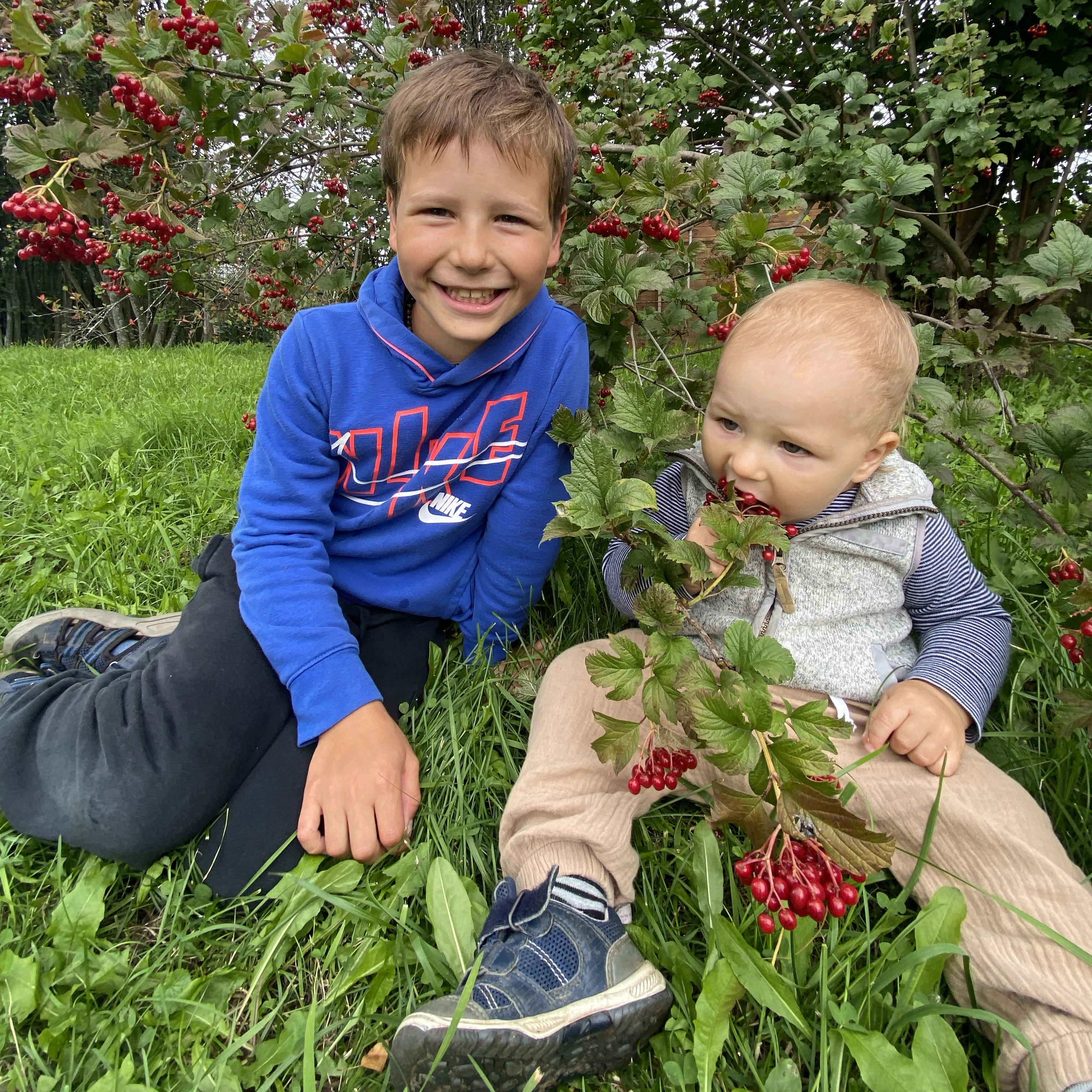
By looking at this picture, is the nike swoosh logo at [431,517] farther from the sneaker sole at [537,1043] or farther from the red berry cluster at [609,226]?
the sneaker sole at [537,1043]

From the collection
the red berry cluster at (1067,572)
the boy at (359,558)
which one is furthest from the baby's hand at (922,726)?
the boy at (359,558)

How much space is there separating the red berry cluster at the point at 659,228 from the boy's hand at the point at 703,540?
622 millimetres

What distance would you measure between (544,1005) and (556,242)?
4.60ft

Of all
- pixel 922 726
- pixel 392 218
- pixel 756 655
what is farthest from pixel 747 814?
pixel 392 218

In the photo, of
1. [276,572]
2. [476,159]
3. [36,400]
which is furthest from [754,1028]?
[36,400]

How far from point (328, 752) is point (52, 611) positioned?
983 millimetres

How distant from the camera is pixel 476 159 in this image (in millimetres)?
1308

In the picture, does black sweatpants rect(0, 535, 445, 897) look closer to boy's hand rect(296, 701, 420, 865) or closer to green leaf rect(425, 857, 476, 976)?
boy's hand rect(296, 701, 420, 865)

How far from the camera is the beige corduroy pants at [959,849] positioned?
3.16ft

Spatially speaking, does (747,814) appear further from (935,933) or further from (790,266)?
(790,266)

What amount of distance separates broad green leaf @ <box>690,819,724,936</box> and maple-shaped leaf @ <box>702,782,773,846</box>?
0.34m

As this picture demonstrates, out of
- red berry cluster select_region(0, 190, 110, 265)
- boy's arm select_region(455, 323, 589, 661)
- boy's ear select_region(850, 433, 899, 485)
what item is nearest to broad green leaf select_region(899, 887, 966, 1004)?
boy's ear select_region(850, 433, 899, 485)

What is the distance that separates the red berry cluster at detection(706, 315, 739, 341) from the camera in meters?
1.38

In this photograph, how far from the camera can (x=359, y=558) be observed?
68.4 inches
